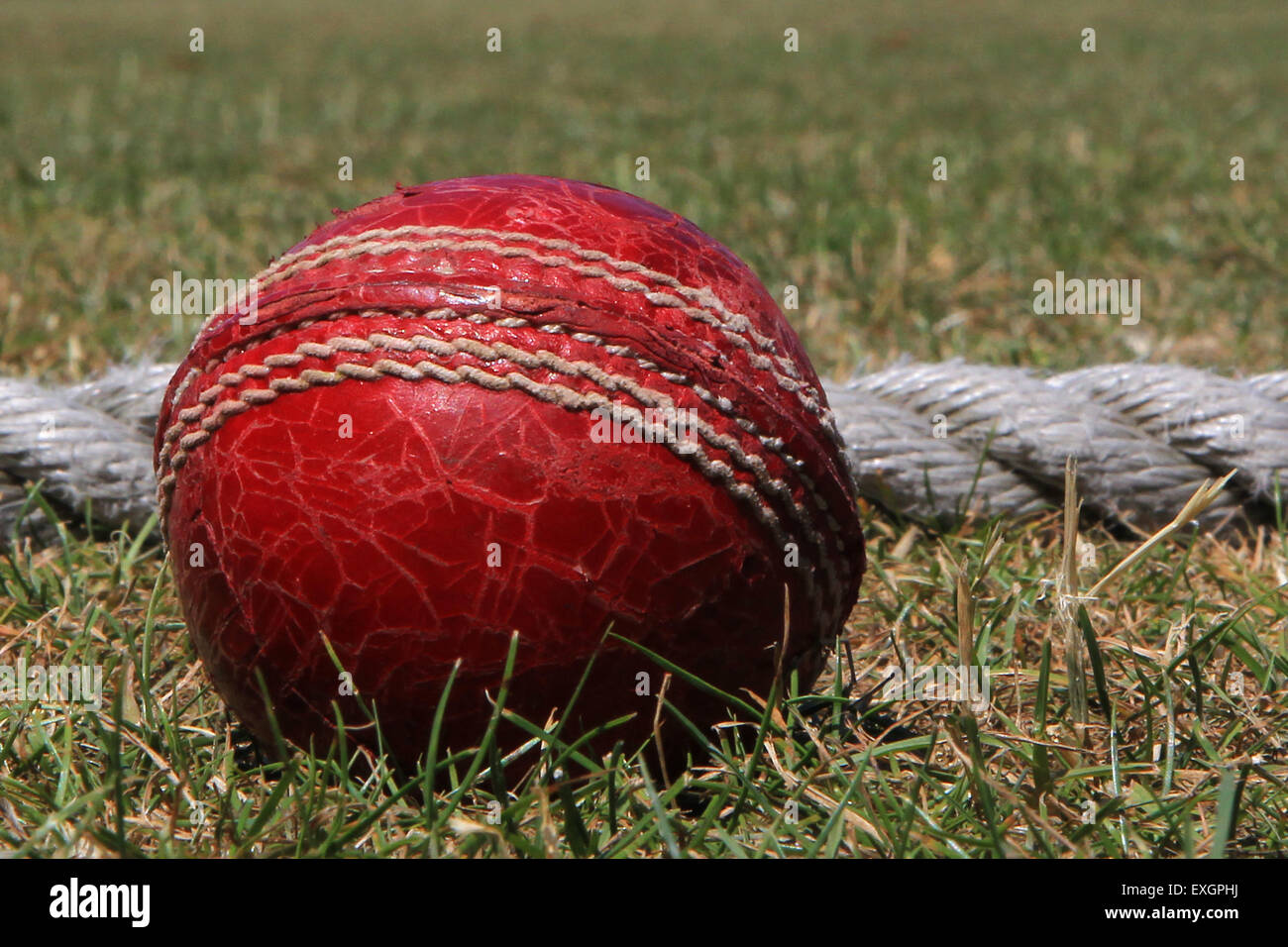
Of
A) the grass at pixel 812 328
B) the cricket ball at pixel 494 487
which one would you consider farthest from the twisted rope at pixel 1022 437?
the cricket ball at pixel 494 487

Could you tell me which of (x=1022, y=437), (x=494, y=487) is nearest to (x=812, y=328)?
(x=1022, y=437)

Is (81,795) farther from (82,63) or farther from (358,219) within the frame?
(82,63)

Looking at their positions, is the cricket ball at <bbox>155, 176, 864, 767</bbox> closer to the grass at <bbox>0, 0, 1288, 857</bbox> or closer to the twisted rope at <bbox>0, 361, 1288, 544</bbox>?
the grass at <bbox>0, 0, 1288, 857</bbox>

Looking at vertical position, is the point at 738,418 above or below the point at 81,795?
above

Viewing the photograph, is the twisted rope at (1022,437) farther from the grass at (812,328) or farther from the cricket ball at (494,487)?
the cricket ball at (494,487)
